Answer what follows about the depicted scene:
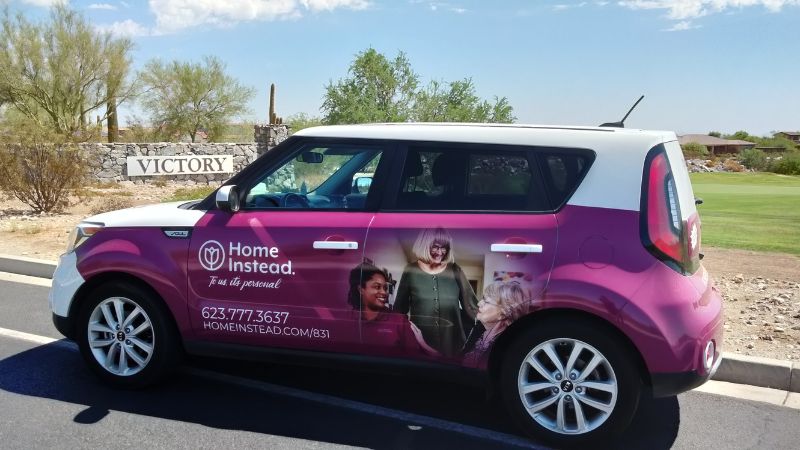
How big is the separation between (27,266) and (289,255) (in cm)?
612

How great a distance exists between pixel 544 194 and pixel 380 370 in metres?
1.41

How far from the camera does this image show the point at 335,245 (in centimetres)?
431

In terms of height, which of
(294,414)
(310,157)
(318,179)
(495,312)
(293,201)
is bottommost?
(294,414)

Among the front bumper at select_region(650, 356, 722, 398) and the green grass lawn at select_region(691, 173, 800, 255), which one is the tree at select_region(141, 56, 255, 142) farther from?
the front bumper at select_region(650, 356, 722, 398)

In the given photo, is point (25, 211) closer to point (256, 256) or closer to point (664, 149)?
point (256, 256)

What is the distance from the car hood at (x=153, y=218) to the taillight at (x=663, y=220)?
2733 mm

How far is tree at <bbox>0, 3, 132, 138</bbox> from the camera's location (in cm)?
3262

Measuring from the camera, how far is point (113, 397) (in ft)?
15.7

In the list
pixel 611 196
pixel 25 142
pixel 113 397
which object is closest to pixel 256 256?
pixel 113 397

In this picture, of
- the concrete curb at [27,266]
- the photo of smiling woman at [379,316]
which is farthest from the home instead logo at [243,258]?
the concrete curb at [27,266]

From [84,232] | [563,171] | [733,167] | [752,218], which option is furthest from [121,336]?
[733,167]

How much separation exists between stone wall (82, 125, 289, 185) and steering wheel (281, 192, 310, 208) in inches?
808

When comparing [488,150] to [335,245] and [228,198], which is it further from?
[228,198]

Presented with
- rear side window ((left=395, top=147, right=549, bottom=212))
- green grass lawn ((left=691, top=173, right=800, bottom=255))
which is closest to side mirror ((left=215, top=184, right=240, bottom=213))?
rear side window ((left=395, top=147, right=549, bottom=212))
